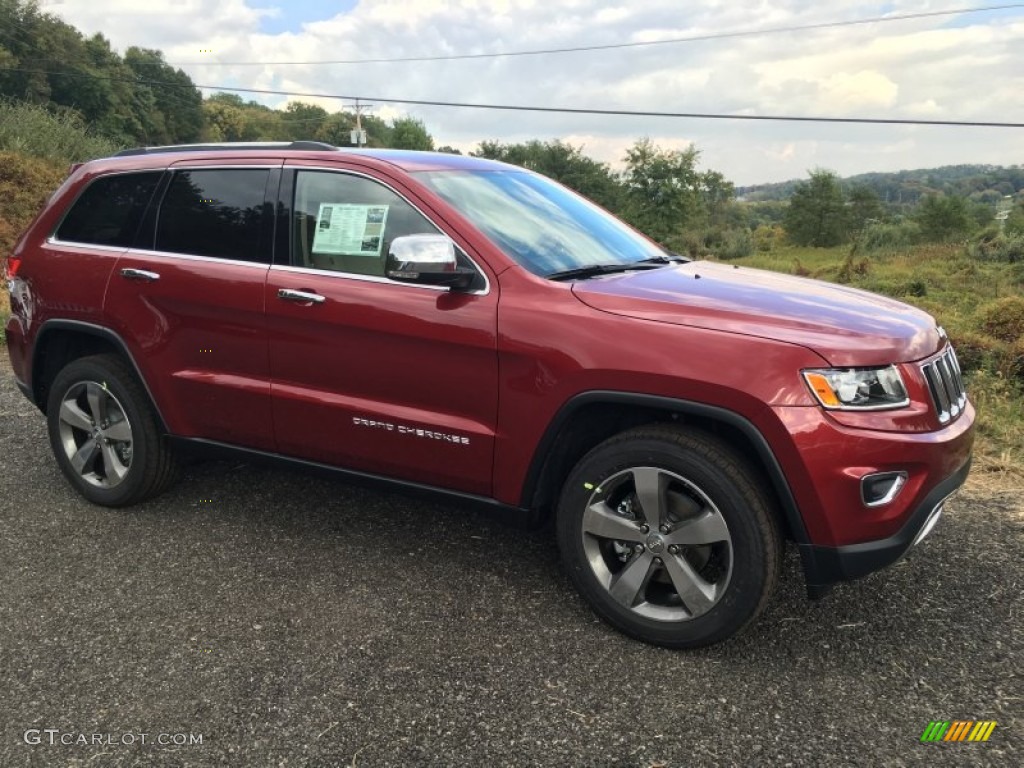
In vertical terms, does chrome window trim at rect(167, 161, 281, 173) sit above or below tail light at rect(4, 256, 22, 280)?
above

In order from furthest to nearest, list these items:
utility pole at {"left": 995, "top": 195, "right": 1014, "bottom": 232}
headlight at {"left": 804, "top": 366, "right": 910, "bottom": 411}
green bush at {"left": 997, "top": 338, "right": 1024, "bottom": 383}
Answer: utility pole at {"left": 995, "top": 195, "right": 1014, "bottom": 232}
green bush at {"left": 997, "top": 338, "right": 1024, "bottom": 383}
headlight at {"left": 804, "top": 366, "right": 910, "bottom": 411}

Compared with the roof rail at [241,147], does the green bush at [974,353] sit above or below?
below

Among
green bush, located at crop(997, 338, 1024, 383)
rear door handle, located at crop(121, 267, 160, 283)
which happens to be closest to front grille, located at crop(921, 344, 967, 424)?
rear door handle, located at crop(121, 267, 160, 283)

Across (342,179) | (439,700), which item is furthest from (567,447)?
(342,179)

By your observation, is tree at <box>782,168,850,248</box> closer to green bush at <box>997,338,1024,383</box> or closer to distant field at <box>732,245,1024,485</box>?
distant field at <box>732,245,1024,485</box>

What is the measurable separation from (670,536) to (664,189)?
2652 inches

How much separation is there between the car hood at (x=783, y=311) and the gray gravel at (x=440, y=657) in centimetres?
111

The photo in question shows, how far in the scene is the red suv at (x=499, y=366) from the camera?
8.28 feet

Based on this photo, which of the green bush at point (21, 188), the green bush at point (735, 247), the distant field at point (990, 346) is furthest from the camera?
the green bush at point (735, 247)

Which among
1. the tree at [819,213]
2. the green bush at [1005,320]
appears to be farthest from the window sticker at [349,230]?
the tree at [819,213]

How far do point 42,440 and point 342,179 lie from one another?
11.0ft

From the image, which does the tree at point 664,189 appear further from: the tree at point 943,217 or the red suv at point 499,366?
the red suv at point 499,366

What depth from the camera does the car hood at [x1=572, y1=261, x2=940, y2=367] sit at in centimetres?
252

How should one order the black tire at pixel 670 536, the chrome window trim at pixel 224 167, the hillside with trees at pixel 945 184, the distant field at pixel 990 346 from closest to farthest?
1. the black tire at pixel 670 536
2. the chrome window trim at pixel 224 167
3. the distant field at pixel 990 346
4. the hillside with trees at pixel 945 184
